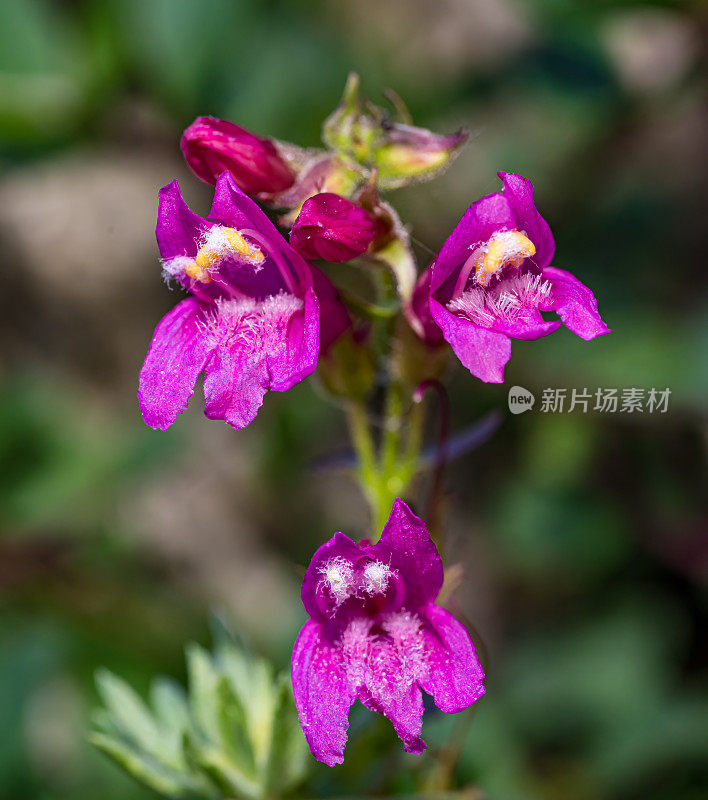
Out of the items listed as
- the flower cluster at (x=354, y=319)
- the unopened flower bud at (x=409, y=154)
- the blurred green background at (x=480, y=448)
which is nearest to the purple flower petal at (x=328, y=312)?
the flower cluster at (x=354, y=319)

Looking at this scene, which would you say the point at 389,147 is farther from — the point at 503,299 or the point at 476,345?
the point at 476,345

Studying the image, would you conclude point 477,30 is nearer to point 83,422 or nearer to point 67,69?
point 67,69

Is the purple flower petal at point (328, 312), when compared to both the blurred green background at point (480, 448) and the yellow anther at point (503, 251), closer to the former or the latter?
the yellow anther at point (503, 251)

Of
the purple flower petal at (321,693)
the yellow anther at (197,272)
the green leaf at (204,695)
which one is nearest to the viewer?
the purple flower petal at (321,693)

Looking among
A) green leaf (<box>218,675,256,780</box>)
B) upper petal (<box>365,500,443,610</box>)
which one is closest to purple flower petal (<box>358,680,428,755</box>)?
upper petal (<box>365,500,443,610</box>)

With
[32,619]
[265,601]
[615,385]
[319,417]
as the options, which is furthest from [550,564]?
[32,619]

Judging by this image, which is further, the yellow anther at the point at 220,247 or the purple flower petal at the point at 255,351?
the yellow anther at the point at 220,247
